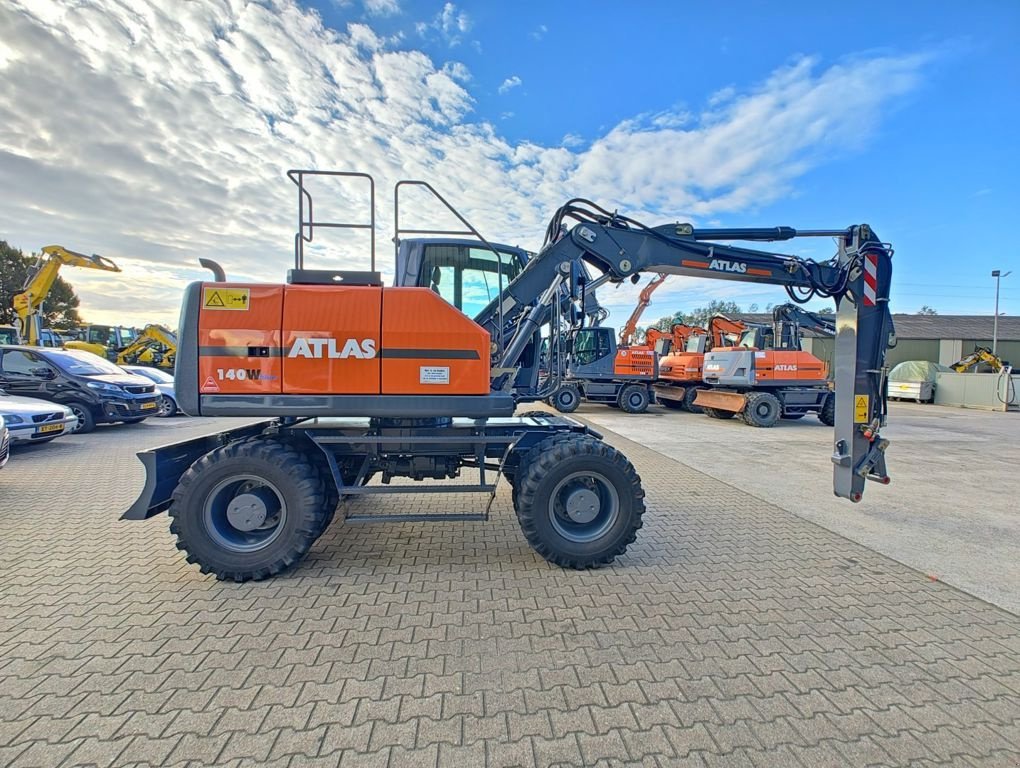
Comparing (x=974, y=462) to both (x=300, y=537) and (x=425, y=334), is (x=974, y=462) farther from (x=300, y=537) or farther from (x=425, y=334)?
(x=300, y=537)

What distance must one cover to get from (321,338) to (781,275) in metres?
→ 4.71

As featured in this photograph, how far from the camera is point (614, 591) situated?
3.52 metres

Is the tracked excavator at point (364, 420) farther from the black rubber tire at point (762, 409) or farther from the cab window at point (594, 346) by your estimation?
the cab window at point (594, 346)

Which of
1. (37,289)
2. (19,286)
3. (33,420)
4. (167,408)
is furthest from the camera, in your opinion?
(19,286)

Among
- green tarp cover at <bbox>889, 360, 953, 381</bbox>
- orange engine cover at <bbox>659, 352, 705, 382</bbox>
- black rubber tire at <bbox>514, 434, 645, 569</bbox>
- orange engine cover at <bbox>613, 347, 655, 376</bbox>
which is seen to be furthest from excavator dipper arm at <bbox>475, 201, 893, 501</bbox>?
green tarp cover at <bbox>889, 360, 953, 381</bbox>

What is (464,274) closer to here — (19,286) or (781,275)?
(781,275)

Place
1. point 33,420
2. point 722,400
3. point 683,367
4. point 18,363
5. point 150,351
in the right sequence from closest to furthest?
1. point 33,420
2. point 18,363
3. point 722,400
4. point 683,367
5. point 150,351

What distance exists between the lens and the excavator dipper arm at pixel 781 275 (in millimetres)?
4516


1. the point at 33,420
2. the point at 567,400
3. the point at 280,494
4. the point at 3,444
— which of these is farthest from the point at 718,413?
the point at 33,420

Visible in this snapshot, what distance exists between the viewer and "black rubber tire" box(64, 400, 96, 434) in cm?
984

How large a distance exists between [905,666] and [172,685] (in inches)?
158

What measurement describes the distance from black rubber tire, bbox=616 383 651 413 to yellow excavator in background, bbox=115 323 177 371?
792 inches

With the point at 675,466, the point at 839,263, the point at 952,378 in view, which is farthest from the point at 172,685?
the point at 952,378

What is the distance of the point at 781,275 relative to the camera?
511 centimetres
